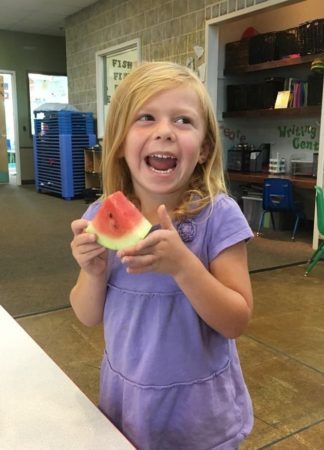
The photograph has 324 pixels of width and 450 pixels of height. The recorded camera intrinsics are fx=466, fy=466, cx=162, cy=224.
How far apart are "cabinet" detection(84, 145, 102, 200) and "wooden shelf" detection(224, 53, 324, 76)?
10.3ft

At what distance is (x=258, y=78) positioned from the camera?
23.9 feet

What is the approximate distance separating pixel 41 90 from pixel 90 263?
1202cm

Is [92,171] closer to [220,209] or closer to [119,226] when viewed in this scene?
[220,209]

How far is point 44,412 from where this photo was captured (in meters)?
0.80

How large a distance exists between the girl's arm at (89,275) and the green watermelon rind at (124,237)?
0.04 ft

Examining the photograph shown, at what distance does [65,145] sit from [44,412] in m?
8.78

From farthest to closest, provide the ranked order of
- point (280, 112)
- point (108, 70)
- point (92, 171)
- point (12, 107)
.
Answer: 1. point (12, 107)
2. point (108, 70)
3. point (92, 171)
4. point (280, 112)

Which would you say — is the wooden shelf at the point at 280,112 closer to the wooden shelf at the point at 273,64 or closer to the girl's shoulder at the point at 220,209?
the wooden shelf at the point at 273,64

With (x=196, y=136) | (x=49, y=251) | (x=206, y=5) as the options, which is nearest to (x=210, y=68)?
(x=206, y=5)

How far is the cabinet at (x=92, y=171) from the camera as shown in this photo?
8.96 metres

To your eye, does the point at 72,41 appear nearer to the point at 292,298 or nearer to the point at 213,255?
the point at 292,298

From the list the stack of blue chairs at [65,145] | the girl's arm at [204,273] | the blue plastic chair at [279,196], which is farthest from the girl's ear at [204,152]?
the stack of blue chairs at [65,145]

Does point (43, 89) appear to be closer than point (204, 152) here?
No

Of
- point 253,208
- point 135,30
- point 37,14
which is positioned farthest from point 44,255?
point 37,14
